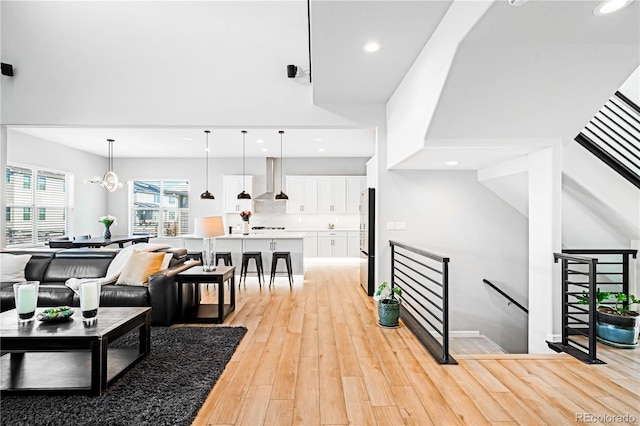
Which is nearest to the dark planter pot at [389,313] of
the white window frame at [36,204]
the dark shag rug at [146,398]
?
the dark shag rug at [146,398]

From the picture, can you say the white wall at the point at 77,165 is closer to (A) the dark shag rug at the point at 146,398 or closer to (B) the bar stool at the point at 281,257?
(B) the bar stool at the point at 281,257

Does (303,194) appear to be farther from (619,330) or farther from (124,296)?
(619,330)

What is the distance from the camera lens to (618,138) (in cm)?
402

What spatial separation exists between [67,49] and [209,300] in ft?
13.8

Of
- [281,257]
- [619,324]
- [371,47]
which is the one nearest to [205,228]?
[281,257]

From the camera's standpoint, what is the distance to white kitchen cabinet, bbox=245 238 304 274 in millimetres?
6539

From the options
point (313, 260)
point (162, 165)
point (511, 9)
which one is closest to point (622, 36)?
point (511, 9)

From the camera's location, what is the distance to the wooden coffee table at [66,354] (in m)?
2.24

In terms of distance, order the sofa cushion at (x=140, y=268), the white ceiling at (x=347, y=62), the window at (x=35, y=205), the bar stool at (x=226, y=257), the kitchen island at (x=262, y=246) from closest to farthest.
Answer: the white ceiling at (x=347, y=62)
the sofa cushion at (x=140, y=268)
the bar stool at (x=226, y=257)
the window at (x=35, y=205)
the kitchen island at (x=262, y=246)

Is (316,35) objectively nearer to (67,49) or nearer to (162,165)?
(67,49)

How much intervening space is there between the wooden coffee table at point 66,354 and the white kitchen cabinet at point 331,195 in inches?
259

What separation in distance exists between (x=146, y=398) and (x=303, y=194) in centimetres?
715

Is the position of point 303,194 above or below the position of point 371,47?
below

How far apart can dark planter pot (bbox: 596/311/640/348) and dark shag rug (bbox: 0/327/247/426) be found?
3.69 meters
